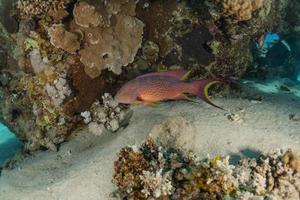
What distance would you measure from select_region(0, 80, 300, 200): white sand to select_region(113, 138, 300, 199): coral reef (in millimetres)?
373

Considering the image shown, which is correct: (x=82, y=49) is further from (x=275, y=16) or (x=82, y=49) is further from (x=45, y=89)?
(x=275, y=16)

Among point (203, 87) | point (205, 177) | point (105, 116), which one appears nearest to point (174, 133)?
point (203, 87)

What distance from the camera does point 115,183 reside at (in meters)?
4.78

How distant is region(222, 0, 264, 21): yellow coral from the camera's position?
5.73 m

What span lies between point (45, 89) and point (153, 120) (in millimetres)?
1775

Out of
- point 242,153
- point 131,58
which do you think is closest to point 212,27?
point 131,58

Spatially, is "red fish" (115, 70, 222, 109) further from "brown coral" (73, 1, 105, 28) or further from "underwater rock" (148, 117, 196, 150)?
"brown coral" (73, 1, 105, 28)

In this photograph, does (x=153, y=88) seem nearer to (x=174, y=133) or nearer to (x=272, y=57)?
(x=174, y=133)

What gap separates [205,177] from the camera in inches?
166

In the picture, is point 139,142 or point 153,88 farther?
point 139,142

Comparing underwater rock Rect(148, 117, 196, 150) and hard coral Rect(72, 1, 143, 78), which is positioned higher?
hard coral Rect(72, 1, 143, 78)

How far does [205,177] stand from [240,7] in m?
2.90

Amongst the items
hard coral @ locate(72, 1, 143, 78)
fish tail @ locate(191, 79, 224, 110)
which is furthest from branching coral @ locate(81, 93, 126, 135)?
fish tail @ locate(191, 79, 224, 110)

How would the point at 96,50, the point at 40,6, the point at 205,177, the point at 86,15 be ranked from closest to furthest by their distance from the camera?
the point at 205,177 → the point at 86,15 → the point at 40,6 → the point at 96,50
